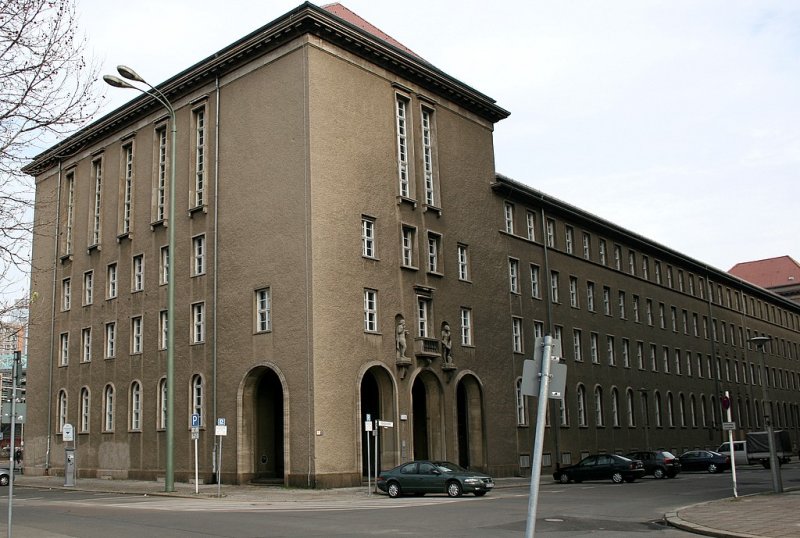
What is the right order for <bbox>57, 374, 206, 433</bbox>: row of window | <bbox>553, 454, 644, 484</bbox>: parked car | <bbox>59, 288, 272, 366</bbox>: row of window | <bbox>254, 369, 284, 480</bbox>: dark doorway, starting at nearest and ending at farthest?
<bbox>59, 288, 272, 366</bbox>: row of window < <bbox>254, 369, 284, 480</bbox>: dark doorway < <bbox>553, 454, 644, 484</bbox>: parked car < <bbox>57, 374, 206, 433</bbox>: row of window

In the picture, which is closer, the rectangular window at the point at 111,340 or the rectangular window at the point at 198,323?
the rectangular window at the point at 198,323

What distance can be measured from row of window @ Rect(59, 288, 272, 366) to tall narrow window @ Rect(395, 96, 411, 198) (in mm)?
8825

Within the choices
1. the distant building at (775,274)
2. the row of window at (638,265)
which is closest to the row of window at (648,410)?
the row of window at (638,265)

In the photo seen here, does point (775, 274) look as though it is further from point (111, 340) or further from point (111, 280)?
point (111, 340)

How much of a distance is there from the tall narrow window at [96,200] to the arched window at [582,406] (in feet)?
99.8

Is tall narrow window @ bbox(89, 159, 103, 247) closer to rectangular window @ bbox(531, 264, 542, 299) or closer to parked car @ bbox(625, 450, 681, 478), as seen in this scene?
rectangular window @ bbox(531, 264, 542, 299)

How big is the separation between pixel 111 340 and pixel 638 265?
39.0 m

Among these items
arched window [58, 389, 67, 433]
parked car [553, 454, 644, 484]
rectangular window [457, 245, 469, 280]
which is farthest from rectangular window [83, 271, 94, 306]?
parked car [553, 454, 644, 484]

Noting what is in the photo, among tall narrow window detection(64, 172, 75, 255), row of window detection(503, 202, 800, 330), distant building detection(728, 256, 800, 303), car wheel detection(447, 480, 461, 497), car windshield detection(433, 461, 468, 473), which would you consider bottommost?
car wheel detection(447, 480, 461, 497)

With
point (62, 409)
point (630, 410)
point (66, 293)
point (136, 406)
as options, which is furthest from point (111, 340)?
point (630, 410)

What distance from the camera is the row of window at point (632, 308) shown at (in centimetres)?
5141

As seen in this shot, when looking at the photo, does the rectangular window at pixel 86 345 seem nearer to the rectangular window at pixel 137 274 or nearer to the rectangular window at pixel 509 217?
the rectangular window at pixel 137 274

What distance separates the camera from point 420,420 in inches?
1704

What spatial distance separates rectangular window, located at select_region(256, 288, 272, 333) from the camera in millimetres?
36938
